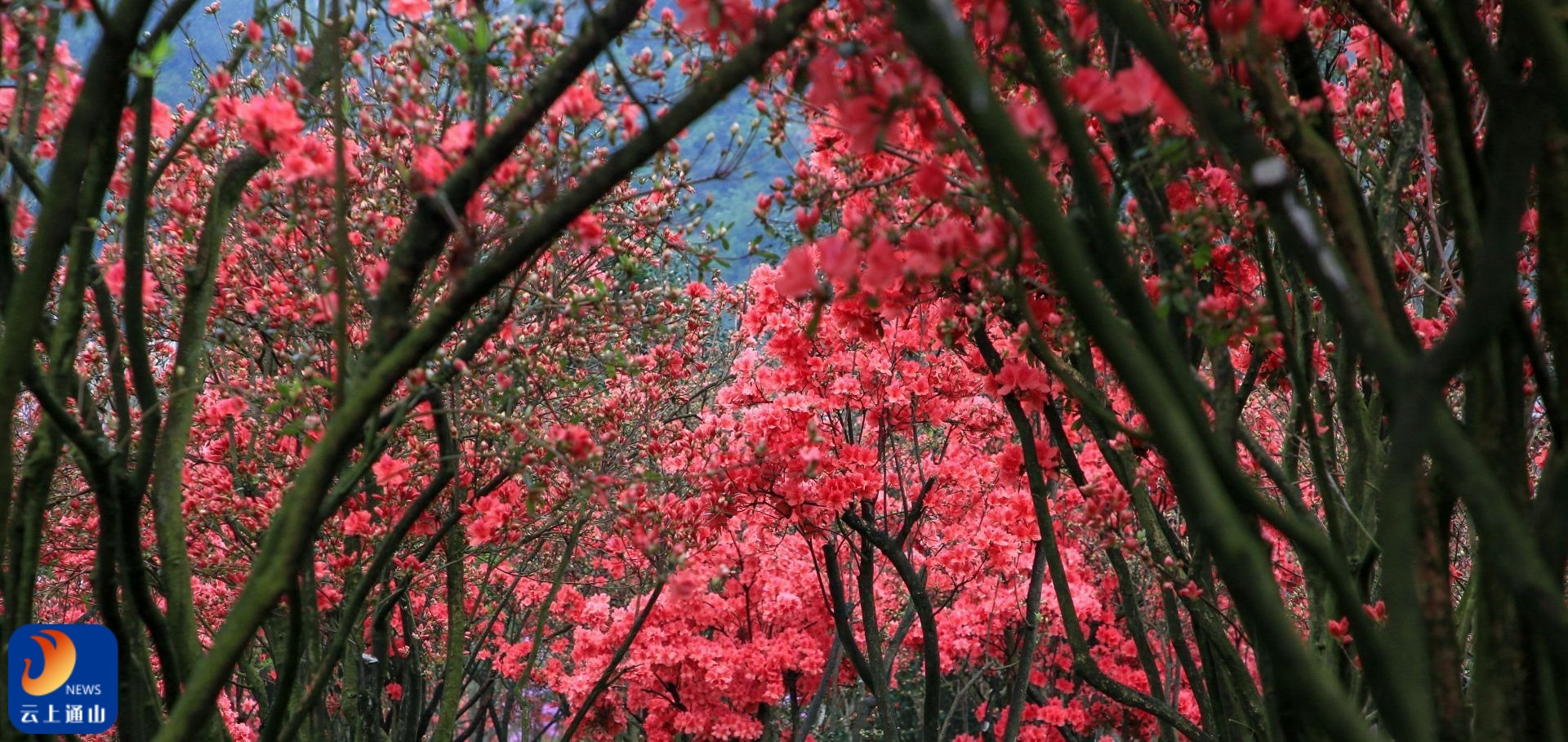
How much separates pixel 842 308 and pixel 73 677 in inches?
113

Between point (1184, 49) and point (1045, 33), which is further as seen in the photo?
point (1045, 33)

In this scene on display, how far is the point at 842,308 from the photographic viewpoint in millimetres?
4129

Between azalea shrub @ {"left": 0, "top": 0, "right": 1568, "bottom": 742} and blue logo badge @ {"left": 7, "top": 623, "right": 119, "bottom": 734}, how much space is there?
22 centimetres

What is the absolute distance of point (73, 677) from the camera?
145 inches

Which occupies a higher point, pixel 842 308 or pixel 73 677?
pixel 842 308

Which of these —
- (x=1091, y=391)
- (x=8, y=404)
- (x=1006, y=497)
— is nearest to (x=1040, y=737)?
(x=1006, y=497)

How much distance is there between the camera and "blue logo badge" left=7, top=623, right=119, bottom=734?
3578mm

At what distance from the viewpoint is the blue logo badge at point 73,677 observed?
3578mm

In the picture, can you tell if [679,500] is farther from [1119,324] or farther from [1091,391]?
[1119,324]

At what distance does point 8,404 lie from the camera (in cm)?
247

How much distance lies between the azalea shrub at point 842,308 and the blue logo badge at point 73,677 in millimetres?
219

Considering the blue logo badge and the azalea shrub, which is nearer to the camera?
the azalea shrub

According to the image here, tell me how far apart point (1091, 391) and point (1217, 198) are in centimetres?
76

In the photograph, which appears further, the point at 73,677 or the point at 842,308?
the point at 842,308
